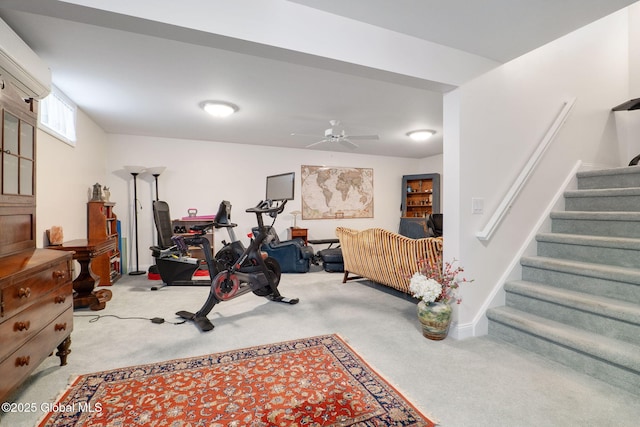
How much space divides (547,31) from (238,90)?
284 centimetres

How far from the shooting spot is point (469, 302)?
247 cm

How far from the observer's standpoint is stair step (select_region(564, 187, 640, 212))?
8.34 ft

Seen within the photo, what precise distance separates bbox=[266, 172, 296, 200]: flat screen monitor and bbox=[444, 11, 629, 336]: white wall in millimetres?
1525

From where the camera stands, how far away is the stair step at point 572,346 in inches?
67.7

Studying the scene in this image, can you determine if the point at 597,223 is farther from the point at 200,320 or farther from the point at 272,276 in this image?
the point at 200,320

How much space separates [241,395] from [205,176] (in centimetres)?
476

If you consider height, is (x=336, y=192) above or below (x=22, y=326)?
above

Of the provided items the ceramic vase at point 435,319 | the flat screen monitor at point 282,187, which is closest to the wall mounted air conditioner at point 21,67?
the flat screen monitor at point 282,187

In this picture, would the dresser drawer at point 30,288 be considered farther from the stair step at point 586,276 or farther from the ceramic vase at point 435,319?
the stair step at point 586,276

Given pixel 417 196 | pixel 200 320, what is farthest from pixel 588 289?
pixel 417 196

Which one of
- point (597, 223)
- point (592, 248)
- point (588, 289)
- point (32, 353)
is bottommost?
point (32, 353)

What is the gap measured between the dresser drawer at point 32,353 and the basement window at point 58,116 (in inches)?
86.6

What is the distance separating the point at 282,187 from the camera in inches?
130

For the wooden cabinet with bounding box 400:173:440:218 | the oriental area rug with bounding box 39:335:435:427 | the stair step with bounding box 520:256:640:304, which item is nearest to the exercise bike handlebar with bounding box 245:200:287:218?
the oriental area rug with bounding box 39:335:435:427
